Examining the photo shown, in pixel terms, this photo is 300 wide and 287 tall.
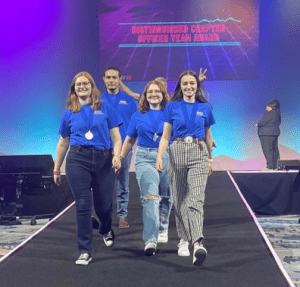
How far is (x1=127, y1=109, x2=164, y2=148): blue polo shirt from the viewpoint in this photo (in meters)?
3.54

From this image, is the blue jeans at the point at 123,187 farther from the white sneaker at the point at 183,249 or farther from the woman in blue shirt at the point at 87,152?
the white sneaker at the point at 183,249

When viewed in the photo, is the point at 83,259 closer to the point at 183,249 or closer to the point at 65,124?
the point at 183,249

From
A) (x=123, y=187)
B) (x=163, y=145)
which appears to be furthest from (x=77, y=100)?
(x=123, y=187)

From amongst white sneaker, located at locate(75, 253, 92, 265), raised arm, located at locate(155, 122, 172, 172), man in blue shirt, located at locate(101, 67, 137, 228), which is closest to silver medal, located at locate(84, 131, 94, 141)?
raised arm, located at locate(155, 122, 172, 172)

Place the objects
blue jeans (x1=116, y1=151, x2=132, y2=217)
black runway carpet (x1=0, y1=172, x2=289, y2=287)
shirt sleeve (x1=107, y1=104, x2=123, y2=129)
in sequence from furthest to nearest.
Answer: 1. blue jeans (x1=116, y1=151, x2=132, y2=217)
2. shirt sleeve (x1=107, y1=104, x2=123, y2=129)
3. black runway carpet (x1=0, y1=172, x2=289, y2=287)

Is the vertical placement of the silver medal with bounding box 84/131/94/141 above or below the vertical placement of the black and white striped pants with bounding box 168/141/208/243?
above

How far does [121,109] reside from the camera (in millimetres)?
4258

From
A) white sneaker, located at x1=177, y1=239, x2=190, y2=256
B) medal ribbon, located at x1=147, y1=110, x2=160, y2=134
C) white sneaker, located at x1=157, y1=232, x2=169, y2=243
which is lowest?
white sneaker, located at x1=157, y1=232, x2=169, y2=243

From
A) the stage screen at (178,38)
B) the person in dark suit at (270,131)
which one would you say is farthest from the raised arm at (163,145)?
the person in dark suit at (270,131)

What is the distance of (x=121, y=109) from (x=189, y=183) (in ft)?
4.35

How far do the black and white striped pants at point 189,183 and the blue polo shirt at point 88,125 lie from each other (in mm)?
440

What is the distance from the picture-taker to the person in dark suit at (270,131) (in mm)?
9477

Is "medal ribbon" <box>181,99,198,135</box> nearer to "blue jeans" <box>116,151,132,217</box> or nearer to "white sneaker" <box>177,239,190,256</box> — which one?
"white sneaker" <box>177,239,190,256</box>

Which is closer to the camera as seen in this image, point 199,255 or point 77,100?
point 199,255
